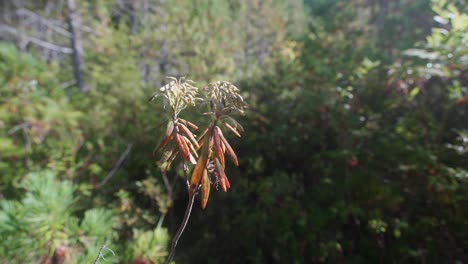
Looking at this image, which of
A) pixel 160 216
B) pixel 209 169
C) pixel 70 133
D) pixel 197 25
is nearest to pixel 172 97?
pixel 209 169

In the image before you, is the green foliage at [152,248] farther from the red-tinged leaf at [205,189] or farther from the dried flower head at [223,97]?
the dried flower head at [223,97]

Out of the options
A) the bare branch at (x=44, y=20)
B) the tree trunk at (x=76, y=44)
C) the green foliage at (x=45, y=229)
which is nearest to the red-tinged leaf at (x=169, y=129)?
the green foliage at (x=45, y=229)

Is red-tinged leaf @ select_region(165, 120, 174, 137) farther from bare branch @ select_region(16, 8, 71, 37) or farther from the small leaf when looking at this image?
bare branch @ select_region(16, 8, 71, 37)

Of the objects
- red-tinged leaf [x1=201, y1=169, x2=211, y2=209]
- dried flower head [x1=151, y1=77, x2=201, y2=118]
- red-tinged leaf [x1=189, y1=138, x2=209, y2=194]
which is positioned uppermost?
dried flower head [x1=151, y1=77, x2=201, y2=118]

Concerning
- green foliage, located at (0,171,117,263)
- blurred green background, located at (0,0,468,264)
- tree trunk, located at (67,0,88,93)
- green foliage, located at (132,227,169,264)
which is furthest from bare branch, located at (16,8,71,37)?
green foliage, located at (132,227,169,264)

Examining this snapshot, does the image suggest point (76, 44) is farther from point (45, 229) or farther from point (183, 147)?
point (183, 147)

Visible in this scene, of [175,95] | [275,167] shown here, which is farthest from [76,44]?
[175,95]
